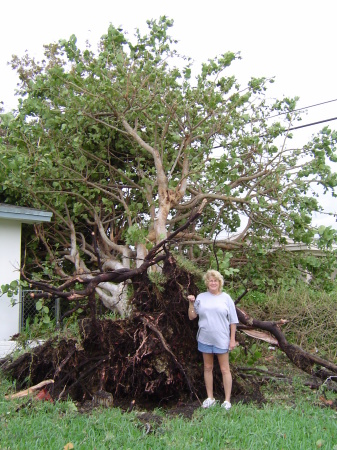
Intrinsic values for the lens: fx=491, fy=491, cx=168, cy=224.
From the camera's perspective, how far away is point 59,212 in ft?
34.9

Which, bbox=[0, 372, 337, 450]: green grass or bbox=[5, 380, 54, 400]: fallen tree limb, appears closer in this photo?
bbox=[0, 372, 337, 450]: green grass

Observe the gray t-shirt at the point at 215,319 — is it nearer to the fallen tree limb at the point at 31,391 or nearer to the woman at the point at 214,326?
the woman at the point at 214,326

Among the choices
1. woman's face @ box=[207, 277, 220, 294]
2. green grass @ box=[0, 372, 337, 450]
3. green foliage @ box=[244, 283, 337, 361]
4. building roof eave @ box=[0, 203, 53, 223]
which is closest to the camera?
green grass @ box=[0, 372, 337, 450]

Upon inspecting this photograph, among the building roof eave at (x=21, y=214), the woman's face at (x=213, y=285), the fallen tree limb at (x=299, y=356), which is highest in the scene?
the building roof eave at (x=21, y=214)

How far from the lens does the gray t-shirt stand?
5.50 meters

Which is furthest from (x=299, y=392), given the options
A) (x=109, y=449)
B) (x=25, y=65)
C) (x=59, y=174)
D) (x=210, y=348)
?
(x=25, y=65)

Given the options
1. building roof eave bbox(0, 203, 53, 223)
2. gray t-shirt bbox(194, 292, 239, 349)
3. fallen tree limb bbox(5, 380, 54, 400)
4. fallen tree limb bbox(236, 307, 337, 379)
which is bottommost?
fallen tree limb bbox(5, 380, 54, 400)

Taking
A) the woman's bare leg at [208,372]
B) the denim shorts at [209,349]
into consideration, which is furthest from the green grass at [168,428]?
the denim shorts at [209,349]

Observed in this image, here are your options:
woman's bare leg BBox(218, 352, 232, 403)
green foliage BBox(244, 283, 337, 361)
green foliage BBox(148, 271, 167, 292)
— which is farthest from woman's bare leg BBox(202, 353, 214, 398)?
green foliage BBox(244, 283, 337, 361)

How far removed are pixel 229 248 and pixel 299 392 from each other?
461 centimetres

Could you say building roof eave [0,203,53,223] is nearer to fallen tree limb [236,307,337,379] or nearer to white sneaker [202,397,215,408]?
fallen tree limb [236,307,337,379]

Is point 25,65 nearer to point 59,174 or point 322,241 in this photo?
point 59,174

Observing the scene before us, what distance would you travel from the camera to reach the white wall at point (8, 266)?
8.88 metres

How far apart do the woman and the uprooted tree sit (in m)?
2.75
